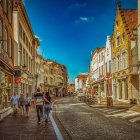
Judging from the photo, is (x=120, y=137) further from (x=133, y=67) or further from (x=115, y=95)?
(x=115, y=95)

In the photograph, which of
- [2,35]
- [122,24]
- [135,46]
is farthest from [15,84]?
[122,24]

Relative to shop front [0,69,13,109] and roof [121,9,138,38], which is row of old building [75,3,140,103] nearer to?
roof [121,9,138,38]

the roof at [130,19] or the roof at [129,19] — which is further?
the roof at [130,19]

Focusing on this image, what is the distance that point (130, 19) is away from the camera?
3962 centimetres

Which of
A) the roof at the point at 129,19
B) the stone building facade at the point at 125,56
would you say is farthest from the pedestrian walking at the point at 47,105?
the roof at the point at 129,19

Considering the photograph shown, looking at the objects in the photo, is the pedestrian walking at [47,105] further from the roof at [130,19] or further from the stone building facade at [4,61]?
the roof at [130,19]

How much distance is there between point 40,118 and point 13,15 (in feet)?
47.3

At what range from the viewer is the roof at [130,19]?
124ft

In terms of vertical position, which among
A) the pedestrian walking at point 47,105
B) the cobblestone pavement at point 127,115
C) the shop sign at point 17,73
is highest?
the shop sign at point 17,73

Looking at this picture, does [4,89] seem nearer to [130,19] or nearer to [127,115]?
[127,115]

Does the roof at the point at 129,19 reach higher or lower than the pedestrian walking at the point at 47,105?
higher

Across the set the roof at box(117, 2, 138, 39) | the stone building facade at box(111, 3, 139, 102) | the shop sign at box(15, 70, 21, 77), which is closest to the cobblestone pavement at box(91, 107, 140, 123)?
the shop sign at box(15, 70, 21, 77)

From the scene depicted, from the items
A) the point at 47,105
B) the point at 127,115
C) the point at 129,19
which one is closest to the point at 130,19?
the point at 129,19

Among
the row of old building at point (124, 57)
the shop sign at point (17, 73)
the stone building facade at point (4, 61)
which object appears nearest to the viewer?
the stone building facade at point (4, 61)
